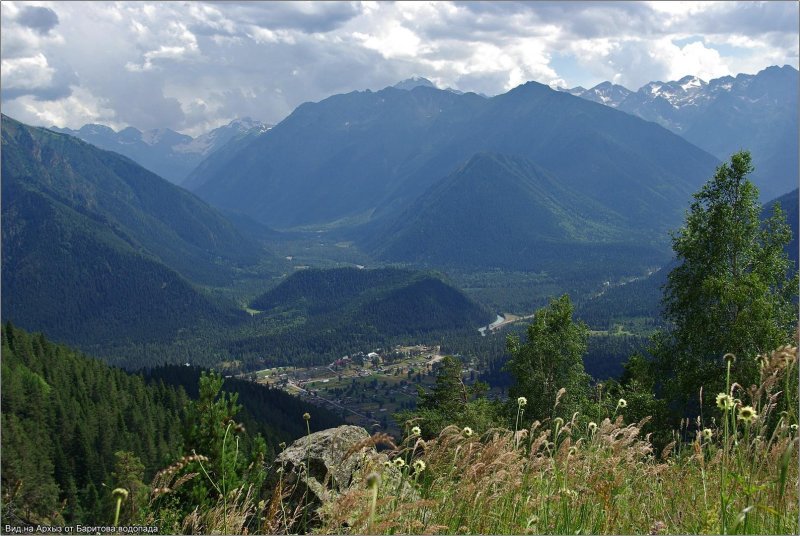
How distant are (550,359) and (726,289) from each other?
1456 centimetres

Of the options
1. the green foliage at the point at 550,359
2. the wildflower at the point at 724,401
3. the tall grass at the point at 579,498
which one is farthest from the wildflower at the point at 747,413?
the green foliage at the point at 550,359

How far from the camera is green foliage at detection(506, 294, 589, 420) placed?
32688mm

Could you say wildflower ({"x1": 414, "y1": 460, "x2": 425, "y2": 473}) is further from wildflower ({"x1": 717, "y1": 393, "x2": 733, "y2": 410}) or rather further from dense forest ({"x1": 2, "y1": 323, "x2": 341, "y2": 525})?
dense forest ({"x1": 2, "y1": 323, "x2": 341, "y2": 525})

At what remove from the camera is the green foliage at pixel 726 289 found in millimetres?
19922

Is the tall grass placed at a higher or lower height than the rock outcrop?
higher

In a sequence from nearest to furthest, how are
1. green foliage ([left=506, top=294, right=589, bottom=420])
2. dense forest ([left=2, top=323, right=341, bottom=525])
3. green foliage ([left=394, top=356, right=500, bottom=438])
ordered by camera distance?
green foliage ([left=394, top=356, right=500, bottom=438]) < green foliage ([left=506, top=294, right=589, bottom=420]) < dense forest ([left=2, top=323, right=341, bottom=525])

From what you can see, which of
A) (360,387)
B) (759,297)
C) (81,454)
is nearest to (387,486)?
(759,297)

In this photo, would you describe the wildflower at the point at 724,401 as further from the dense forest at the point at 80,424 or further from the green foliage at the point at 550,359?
the dense forest at the point at 80,424

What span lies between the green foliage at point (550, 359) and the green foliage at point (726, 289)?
10.2 metres

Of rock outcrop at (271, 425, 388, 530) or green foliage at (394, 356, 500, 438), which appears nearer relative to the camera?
rock outcrop at (271, 425, 388, 530)

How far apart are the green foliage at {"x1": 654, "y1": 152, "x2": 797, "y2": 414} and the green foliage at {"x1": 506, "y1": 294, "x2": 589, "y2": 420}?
10177mm

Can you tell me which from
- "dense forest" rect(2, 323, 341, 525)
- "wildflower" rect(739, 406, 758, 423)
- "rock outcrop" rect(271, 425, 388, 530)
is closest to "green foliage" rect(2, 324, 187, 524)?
"dense forest" rect(2, 323, 341, 525)

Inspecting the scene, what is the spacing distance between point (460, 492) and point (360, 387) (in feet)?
630

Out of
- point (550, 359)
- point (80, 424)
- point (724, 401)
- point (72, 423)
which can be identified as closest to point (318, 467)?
point (724, 401)
